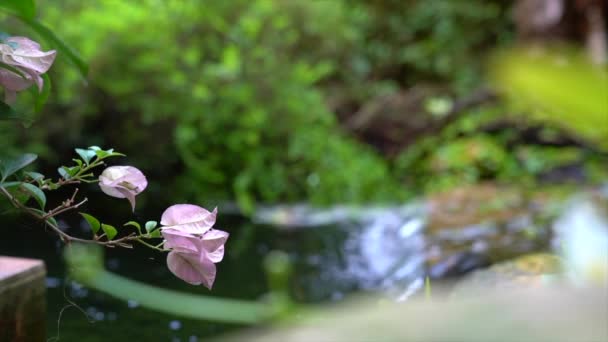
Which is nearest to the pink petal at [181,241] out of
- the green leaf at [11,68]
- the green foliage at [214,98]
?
the green leaf at [11,68]

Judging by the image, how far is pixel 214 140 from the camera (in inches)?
149

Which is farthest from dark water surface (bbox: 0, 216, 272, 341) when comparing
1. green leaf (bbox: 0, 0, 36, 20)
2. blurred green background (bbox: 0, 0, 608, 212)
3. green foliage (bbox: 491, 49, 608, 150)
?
blurred green background (bbox: 0, 0, 608, 212)

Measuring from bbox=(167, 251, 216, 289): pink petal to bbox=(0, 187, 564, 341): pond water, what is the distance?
0.10m

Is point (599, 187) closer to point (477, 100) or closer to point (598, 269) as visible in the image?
point (477, 100)

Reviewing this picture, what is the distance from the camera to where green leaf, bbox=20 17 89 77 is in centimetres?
69

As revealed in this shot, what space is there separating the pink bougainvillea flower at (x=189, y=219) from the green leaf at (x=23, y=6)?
0.24m

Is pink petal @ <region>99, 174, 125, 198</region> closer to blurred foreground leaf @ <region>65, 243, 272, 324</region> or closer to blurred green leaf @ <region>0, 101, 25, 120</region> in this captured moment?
blurred green leaf @ <region>0, 101, 25, 120</region>

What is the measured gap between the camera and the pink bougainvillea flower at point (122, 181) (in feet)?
2.02

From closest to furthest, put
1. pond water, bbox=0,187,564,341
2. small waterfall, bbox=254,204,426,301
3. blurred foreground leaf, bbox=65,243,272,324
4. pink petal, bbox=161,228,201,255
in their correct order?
1. pink petal, bbox=161,228,201,255
2. pond water, bbox=0,187,564,341
3. blurred foreground leaf, bbox=65,243,272,324
4. small waterfall, bbox=254,204,426,301

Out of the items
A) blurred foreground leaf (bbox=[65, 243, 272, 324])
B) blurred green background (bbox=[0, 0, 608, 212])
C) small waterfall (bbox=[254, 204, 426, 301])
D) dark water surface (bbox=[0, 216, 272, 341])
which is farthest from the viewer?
blurred green background (bbox=[0, 0, 608, 212])

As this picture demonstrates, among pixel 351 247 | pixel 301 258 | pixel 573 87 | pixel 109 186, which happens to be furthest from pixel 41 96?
pixel 351 247

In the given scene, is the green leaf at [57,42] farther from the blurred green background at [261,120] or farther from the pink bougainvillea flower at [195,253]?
the blurred green background at [261,120]

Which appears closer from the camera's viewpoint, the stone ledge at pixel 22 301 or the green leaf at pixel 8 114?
the green leaf at pixel 8 114

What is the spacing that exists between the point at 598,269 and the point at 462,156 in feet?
12.4
